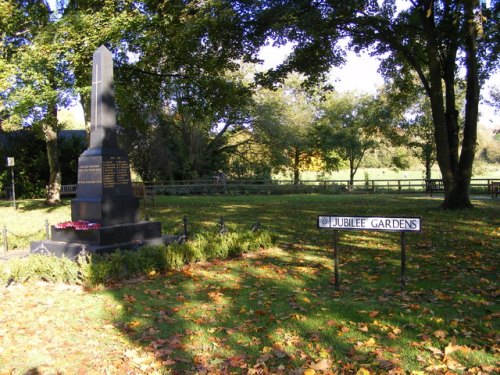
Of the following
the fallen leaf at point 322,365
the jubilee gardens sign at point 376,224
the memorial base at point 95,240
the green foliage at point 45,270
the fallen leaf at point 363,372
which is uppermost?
the jubilee gardens sign at point 376,224

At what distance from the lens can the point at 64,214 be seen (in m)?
20.0

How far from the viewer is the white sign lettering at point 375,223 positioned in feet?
21.2

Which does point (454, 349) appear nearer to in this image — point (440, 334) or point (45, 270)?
point (440, 334)

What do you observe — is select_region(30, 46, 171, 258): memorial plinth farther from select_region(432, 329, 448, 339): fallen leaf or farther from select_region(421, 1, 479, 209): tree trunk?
select_region(421, 1, 479, 209): tree trunk

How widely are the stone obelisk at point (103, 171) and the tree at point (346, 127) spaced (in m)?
33.9

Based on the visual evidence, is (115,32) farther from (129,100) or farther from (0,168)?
(0,168)

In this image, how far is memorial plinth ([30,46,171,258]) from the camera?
30.0 ft

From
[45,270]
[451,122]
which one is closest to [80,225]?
[45,270]

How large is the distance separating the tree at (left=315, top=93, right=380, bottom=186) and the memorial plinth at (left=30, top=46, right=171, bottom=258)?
34.0 meters

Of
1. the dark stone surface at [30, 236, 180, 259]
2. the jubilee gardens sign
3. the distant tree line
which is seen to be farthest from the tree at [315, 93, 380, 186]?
the jubilee gardens sign

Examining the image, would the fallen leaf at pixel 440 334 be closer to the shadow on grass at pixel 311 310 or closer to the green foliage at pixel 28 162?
the shadow on grass at pixel 311 310

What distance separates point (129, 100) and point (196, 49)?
480 cm

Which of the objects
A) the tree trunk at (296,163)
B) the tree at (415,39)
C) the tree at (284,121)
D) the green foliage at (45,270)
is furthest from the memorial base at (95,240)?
the tree trunk at (296,163)

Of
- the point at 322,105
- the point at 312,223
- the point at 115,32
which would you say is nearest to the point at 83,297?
the point at 312,223
